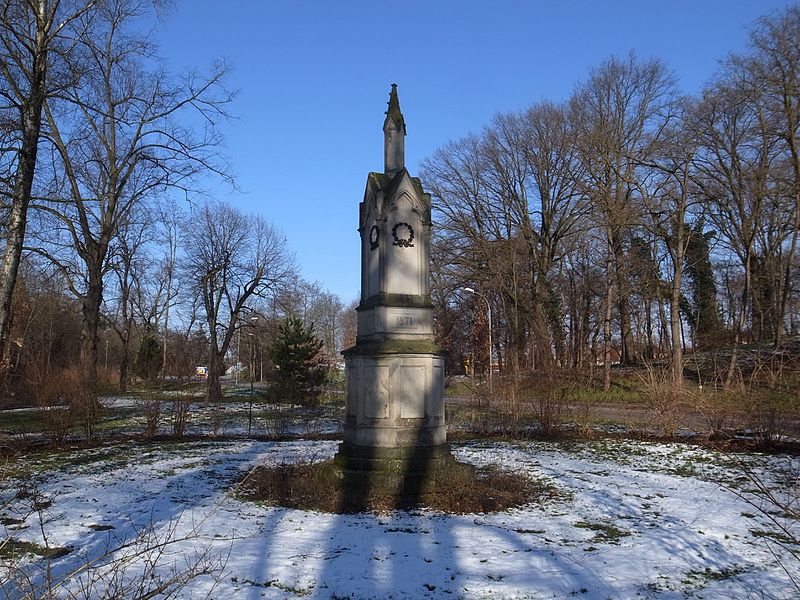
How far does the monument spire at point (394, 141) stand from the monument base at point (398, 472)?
4.86 meters

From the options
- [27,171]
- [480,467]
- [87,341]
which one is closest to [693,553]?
[480,467]

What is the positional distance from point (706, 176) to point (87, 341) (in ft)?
96.2

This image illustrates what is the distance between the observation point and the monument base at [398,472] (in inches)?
348

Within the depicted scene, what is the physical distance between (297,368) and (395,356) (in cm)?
1638

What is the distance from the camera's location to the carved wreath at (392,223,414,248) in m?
Answer: 10.2

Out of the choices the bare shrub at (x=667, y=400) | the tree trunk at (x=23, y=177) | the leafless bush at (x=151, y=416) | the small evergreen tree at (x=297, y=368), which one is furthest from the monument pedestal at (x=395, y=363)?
the small evergreen tree at (x=297, y=368)

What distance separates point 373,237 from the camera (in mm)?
10383

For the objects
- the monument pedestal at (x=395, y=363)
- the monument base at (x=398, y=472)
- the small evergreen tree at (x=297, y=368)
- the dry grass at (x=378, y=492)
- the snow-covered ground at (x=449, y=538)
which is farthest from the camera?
the small evergreen tree at (x=297, y=368)

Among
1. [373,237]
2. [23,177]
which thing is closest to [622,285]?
[373,237]

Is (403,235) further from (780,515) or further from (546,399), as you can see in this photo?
(546,399)

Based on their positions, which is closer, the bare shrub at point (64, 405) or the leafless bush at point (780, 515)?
the leafless bush at point (780, 515)

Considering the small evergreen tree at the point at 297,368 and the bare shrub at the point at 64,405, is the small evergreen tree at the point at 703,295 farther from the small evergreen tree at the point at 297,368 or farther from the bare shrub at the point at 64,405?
the bare shrub at the point at 64,405

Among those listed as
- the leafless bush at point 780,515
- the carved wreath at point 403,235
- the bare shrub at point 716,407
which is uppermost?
the carved wreath at point 403,235

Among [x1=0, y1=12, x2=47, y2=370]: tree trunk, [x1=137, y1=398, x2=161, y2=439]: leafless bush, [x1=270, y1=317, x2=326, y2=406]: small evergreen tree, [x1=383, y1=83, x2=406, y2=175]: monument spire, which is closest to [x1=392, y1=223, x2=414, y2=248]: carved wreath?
[x1=383, y1=83, x2=406, y2=175]: monument spire
